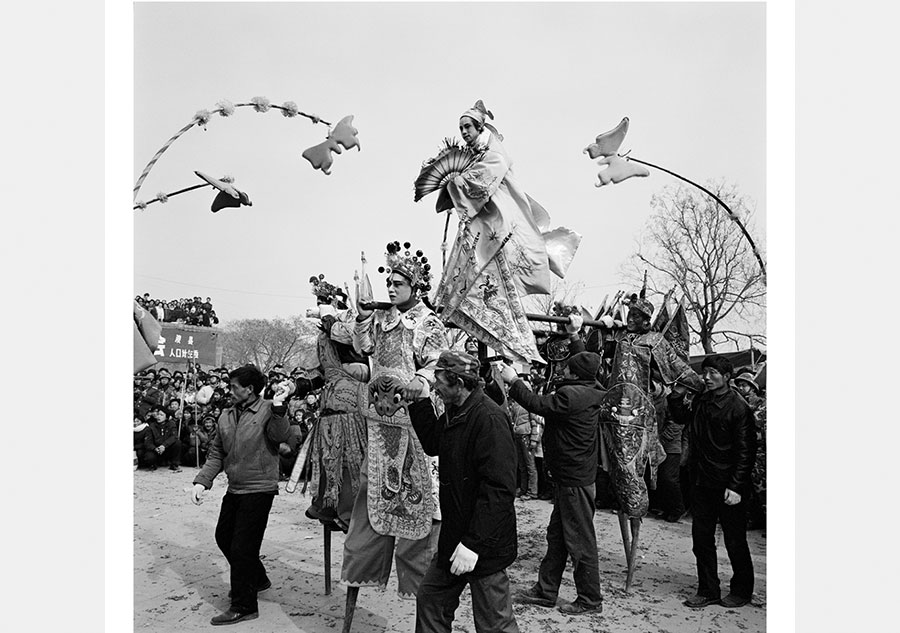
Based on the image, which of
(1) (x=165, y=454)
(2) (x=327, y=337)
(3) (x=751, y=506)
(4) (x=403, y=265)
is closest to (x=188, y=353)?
(1) (x=165, y=454)

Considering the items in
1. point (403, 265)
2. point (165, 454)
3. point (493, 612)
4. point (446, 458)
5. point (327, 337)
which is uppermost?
point (403, 265)

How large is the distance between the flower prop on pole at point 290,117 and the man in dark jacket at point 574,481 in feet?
8.67

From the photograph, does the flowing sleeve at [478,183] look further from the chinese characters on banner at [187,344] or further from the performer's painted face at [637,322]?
the chinese characters on banner at [187,344]

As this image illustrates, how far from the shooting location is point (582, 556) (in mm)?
5066

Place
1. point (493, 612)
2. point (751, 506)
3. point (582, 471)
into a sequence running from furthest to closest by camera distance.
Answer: point (751, 506)
point (582, 471)
point (493, 612)

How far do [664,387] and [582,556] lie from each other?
2170 mm

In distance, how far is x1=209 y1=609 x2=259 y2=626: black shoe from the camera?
4699mm

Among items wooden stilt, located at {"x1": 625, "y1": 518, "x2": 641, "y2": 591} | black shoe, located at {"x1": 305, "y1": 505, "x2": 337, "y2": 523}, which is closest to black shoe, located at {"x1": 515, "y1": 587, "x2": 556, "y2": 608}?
wooden stilt, located at {"x1": 625, "y1": 518, "x2": 641, "y2": 591}

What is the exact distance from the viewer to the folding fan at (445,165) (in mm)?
4684

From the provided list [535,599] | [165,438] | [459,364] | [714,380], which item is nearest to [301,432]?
[165,438]

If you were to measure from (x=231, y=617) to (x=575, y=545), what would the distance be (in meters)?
2.52

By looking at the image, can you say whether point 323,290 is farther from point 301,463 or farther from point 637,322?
point 637,322

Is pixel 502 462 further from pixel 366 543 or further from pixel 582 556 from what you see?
pixel 582 556

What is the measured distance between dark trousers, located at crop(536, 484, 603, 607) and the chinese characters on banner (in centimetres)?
854
